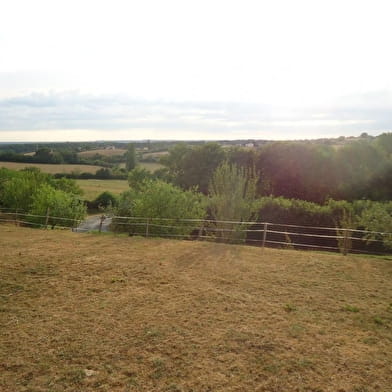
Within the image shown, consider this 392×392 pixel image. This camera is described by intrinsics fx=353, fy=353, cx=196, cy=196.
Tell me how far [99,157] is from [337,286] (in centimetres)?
8674

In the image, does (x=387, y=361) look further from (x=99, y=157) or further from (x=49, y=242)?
(x=99, y=157)

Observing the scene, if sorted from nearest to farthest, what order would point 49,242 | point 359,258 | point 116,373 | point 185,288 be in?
point 116,373, point 185,288, point 359,258, point 49,242

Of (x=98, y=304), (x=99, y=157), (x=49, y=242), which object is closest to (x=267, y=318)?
(x=98, y=304)

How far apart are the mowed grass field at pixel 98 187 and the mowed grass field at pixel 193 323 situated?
43063 millimetres

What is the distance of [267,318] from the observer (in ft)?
24.5

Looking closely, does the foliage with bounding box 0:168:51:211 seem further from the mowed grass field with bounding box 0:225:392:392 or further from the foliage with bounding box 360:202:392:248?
the foliage with bounding box 360:202:392:248

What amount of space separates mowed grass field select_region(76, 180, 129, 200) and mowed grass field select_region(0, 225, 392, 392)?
141ft

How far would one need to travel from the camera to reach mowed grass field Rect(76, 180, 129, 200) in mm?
54250

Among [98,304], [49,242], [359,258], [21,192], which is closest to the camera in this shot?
[98,304]

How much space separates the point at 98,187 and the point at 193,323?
56.2m

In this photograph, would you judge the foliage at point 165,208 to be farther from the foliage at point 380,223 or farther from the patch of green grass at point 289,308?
the patch of green grass at point 289,308

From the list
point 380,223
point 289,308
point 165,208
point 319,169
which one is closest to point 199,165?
point 319,169

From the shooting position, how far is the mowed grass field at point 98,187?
54.2 metres

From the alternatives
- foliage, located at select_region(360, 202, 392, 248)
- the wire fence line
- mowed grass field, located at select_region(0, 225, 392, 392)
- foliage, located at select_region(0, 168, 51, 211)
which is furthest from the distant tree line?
mowed grass field, located at select_region(0, 225, 392, 392)
